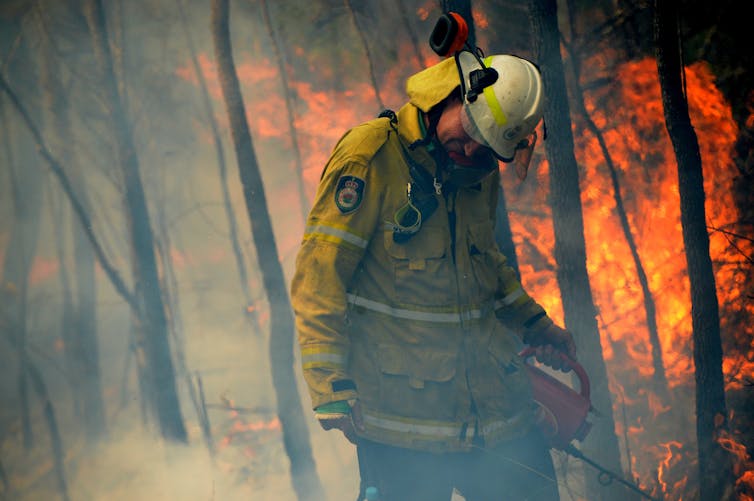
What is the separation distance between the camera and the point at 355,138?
2568 mm

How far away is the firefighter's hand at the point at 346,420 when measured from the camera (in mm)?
2350

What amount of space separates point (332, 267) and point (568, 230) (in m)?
3.36

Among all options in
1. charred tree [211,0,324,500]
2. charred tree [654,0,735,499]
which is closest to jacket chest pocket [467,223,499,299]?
charred tree [654,0,735,499]

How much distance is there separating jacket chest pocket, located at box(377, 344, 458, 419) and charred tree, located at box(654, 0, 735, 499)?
9.33 feet

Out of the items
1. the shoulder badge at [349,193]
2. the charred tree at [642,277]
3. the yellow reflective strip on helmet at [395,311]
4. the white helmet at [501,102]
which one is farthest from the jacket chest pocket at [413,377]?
the charred tree at [642,277]

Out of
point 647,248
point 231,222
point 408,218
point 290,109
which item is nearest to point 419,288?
point 408,218

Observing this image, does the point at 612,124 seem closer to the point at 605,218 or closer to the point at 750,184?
the point at 605,218

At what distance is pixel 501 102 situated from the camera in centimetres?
241

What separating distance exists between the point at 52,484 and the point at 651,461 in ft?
37.9

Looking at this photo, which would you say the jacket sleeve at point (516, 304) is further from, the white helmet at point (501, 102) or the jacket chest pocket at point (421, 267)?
the white helmet at point (501, 102)

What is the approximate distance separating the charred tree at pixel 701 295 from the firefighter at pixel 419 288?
2.47 meters

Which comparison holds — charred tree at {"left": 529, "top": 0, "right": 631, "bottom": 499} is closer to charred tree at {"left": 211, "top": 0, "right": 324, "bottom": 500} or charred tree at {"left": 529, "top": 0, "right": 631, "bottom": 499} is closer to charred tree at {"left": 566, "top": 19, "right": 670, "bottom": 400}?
charred tree at {"left": 566, "top": 19, "right": 670, "bottom": 400}

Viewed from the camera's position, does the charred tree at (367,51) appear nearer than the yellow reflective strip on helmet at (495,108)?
No

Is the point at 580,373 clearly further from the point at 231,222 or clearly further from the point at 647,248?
the point at 231,222
